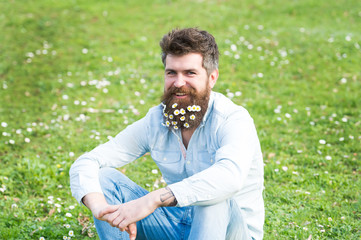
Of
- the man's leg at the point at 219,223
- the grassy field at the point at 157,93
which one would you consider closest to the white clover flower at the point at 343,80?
the grassy field at the point at 157,93

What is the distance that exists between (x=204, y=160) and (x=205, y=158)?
0.8 inches

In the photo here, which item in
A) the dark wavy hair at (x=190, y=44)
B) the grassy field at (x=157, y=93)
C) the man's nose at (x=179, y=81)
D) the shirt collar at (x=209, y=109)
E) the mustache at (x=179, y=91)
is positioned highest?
the dark wavy hair at (x=190, y=44)

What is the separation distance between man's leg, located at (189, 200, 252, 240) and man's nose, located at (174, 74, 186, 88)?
1098 millimetres

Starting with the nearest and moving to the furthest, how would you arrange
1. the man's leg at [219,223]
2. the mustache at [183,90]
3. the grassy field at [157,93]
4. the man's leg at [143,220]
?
the man's leg at [219,223] → the man's leg at [143,220] → the mustache at [183,90] → the grassy field at [157,93]

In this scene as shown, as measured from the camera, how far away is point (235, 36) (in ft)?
33.9

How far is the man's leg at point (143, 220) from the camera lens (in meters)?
3.41

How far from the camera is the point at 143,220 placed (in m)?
3.48

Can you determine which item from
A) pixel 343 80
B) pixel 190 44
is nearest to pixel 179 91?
pixel 190 44

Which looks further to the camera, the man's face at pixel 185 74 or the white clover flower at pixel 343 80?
the white clover flower at pixel 343 80

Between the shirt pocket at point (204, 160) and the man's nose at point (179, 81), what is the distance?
624mm

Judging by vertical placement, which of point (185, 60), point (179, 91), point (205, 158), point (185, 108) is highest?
point (185, 60)

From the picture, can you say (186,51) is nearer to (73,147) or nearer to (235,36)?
(73,147)

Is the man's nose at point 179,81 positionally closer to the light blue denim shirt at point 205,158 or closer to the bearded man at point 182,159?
the bearded man at point 182,159

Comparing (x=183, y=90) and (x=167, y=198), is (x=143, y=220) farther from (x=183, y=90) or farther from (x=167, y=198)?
(x=183, y=90)
